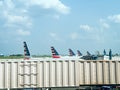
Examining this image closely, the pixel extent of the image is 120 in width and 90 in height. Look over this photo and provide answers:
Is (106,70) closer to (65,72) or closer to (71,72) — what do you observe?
(71,72)

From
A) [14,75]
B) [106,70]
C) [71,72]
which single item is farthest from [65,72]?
[14,75]

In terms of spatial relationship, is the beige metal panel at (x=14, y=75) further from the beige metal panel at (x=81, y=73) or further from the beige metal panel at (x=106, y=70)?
the beige metal panel at (x=106, y=70)

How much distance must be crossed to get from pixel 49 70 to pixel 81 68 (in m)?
2.61

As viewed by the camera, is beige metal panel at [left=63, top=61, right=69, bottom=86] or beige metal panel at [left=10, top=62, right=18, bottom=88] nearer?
beige metal panel at [left=10, top=62, right=18, bottom=88]

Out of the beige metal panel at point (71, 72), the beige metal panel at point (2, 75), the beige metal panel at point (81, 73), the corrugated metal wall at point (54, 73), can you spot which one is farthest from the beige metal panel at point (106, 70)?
the beige metal panel at point (2, 75)

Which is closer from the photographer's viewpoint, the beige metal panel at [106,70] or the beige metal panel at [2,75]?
the beige metal panel at [2,75]

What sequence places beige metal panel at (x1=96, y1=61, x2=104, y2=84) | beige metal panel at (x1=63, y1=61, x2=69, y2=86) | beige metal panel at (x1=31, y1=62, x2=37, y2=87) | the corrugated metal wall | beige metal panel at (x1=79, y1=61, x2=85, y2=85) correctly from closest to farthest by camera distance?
1. the corrugated metal wall
2. beige metal panel at (x1=31, y1=62, x2=37, y2=87)
3. beige metal panel at (x1=63, y1=61, x2=69, y2=86)
4. beige metal panel at (x1=79, y1=61, x2=85, y2=85)
5. beige metal panel at (x1=96, y1=61, x2=104, y2=84)

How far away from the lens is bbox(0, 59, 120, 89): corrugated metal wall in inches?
792

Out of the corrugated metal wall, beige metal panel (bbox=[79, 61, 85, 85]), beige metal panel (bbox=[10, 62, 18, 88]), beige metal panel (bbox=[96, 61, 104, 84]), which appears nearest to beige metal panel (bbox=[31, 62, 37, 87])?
the corrugated metal wall

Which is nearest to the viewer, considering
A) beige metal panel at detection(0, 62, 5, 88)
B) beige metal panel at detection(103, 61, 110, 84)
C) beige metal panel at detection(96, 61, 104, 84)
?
beige metal panel at detection(0, 62, 5, 88)

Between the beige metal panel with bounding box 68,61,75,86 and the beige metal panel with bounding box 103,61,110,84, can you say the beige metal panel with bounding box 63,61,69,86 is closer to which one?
the beige metal panel with bounding box 68,61,75,86

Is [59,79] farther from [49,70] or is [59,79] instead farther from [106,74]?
[106,74]

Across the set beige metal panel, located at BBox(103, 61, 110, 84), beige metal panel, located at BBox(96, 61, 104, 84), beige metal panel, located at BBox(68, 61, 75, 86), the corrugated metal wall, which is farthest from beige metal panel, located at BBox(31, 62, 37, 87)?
beige metal panel, located at BBox(103, 61, 110, 84)

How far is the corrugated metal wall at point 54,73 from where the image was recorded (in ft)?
66.0
